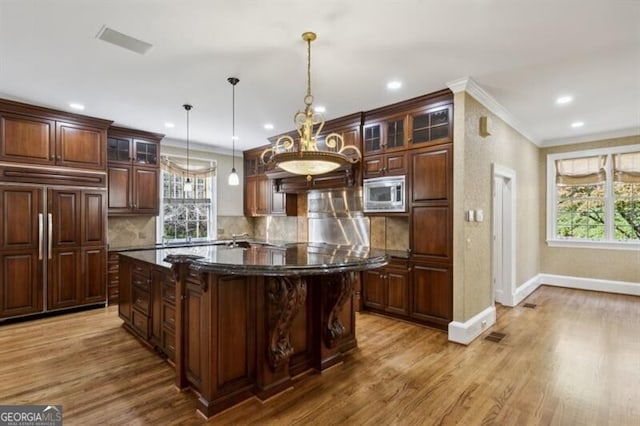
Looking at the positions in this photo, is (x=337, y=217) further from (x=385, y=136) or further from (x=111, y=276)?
(x=111, y=276)

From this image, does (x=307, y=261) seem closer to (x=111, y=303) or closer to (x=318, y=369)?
(x=318, y=369)

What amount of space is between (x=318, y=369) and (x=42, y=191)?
4.23m

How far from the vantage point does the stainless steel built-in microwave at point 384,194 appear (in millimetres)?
4098

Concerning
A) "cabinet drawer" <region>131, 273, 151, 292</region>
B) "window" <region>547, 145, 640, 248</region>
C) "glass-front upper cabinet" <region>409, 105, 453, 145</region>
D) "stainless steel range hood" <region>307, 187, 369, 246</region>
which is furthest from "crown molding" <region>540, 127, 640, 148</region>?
"cabinet drawer" <region>131, 273, 151, 292</region>

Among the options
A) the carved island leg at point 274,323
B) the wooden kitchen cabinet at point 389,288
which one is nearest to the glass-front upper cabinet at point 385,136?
the wooden kitchen cabinet at point 389,288

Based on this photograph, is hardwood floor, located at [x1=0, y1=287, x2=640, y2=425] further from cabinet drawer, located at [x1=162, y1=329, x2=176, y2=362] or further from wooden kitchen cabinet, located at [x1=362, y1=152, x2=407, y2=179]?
wooden kitchen cabinet, located at [x1=362, y1=152, x2=407, y2=179]

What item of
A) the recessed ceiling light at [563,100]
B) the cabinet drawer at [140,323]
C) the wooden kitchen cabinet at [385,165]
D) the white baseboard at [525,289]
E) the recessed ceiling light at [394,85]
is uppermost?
the recessed ceiling light at [394,85]

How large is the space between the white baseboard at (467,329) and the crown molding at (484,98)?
2540 millimetres

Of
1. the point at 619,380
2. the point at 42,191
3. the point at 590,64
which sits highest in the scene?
the point at 590,64

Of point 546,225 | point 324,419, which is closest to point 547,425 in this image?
point 324,419

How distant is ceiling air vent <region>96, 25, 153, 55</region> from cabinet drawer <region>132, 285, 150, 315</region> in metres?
2.29

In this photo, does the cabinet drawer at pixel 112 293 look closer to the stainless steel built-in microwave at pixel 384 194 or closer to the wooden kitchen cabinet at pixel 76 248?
the wooden kitchen cabinet at pixel 76 248

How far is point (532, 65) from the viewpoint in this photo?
10.0 feet

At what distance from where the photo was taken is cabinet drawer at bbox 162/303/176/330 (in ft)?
9.25
